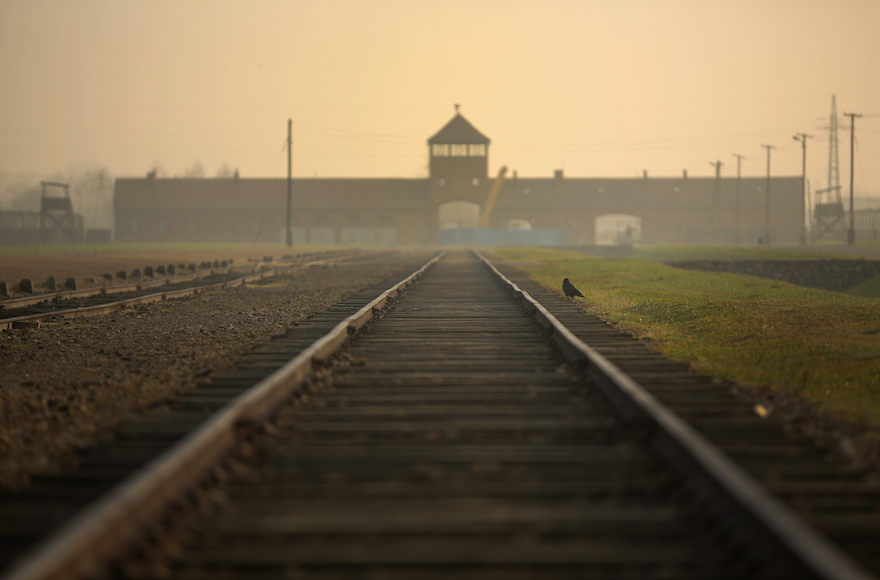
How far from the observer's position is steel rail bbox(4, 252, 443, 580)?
2607 mm

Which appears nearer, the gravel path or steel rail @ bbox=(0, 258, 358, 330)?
the gravel path

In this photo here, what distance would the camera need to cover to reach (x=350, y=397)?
5.84 m

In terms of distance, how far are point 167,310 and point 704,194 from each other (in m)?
81.6

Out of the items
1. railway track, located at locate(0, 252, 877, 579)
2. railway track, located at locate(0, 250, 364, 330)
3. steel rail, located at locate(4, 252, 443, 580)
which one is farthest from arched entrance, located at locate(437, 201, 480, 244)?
steel rail, located at locate(4, 252, 443, 580)

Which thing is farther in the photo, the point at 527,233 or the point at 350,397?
the point at 527,233

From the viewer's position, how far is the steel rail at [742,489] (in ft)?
8.59

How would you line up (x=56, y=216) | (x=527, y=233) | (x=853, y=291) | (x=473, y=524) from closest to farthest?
(x=473, y=524) → (x=853, y=291) → (x=56, y=216) → (x=527, y=233)

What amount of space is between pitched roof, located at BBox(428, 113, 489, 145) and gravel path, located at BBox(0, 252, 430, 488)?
2706 inches

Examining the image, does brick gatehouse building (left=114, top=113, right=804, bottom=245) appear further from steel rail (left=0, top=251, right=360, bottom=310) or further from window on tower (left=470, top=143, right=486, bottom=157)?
steel rail (left=0, top=251, right=360, bottom=310)

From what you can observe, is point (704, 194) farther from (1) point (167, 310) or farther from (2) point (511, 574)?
(2) point (511, 574)

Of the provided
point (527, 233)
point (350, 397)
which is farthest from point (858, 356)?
point (527, 233)

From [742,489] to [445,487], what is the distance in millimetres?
1370

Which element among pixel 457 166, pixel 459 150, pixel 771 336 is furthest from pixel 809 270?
pixel 459 150

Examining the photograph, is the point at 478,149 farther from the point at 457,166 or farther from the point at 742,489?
the point at 742,489
